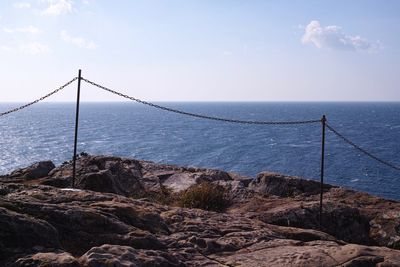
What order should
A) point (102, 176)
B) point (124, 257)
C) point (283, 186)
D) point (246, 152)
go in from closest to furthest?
point (124, 257), point (102, 176), point (283, 186), point (246, 152)

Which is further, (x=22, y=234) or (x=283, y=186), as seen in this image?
(x=283, y=186)

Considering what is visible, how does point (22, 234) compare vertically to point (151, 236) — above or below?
above

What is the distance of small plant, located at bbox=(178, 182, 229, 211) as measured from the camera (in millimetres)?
10867

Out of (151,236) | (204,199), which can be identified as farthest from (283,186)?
(151,236)

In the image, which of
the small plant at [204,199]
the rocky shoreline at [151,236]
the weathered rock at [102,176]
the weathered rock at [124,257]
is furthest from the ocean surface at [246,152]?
the weathered rock at [124,257]

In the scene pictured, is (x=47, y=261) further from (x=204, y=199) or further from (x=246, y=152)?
(x=246, y=152)

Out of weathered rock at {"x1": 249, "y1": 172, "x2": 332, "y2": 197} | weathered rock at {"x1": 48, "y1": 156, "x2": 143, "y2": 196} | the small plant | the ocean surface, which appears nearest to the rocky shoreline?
the small plant

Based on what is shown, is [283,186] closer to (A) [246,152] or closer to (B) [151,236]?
(B) [151,236]

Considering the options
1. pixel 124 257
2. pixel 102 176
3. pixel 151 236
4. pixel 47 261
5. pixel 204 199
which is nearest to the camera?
pixel 47 261

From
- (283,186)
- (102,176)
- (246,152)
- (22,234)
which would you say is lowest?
(246,152)

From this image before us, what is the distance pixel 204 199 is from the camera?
1114 centimetres

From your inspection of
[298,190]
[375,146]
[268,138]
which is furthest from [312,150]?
[298,190]

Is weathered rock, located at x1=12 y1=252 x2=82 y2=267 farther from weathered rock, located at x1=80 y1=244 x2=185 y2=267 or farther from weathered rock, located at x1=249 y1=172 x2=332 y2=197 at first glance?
weathered rock, located at x1=249 y1=172 x2=332 y2=197

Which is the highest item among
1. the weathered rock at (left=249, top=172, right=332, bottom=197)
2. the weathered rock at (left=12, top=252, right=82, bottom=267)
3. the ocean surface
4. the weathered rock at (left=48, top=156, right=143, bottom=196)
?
the weathered rock at (left=12, top=252, right=82, bottom=267)
